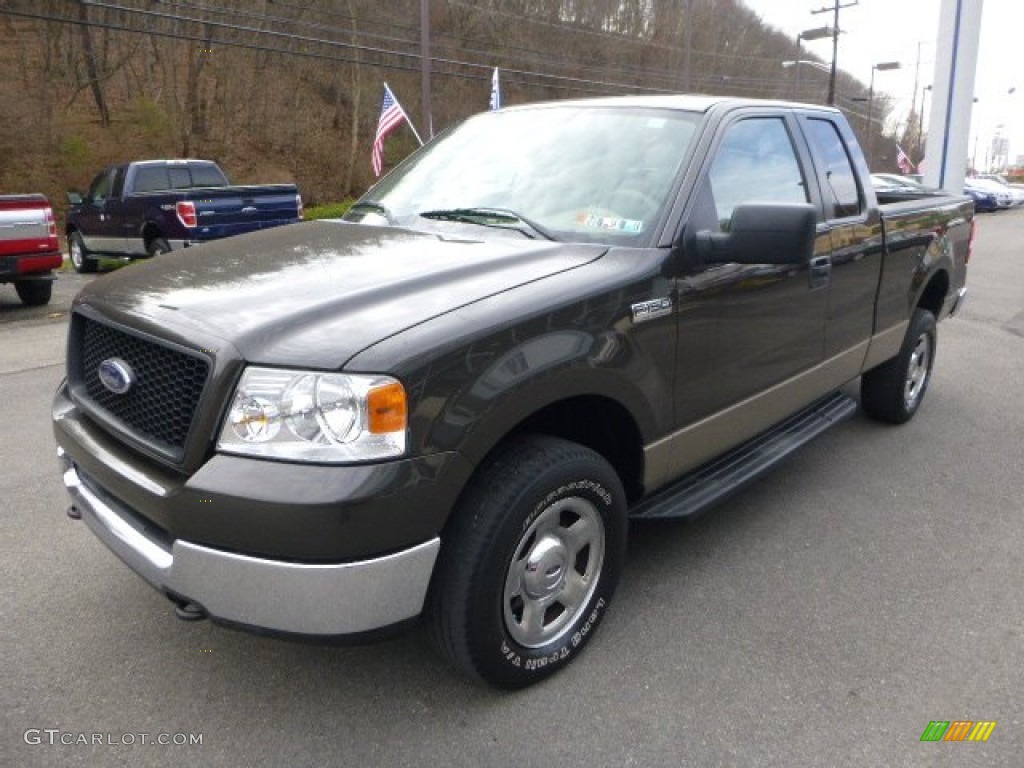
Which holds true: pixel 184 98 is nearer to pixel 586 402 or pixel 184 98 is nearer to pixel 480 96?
pixel 480 96

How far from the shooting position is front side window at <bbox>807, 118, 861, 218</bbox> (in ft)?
13.7

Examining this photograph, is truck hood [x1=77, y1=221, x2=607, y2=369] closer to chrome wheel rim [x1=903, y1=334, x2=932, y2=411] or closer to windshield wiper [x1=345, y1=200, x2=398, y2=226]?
windshield wiper [x1=345, y1=200, x2=398, y2=226]

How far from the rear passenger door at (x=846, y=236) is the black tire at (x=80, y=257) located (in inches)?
560

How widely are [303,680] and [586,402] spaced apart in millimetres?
1310

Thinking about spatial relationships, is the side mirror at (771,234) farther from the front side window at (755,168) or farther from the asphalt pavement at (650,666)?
the asphalt pavement at (650,666)

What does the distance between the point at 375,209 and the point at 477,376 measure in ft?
5.55

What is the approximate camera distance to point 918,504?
14.0ft

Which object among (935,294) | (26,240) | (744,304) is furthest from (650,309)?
(26,240)

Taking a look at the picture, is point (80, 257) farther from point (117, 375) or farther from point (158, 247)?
point (117, 375)

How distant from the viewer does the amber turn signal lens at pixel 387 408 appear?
7.16ft

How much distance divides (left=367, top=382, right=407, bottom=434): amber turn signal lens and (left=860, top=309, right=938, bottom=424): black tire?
3.95m

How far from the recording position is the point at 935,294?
18.4ft

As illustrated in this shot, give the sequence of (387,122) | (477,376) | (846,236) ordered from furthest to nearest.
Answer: (387,122)
(846,236)
(477,376)

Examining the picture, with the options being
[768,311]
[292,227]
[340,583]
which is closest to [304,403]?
[340,583]
